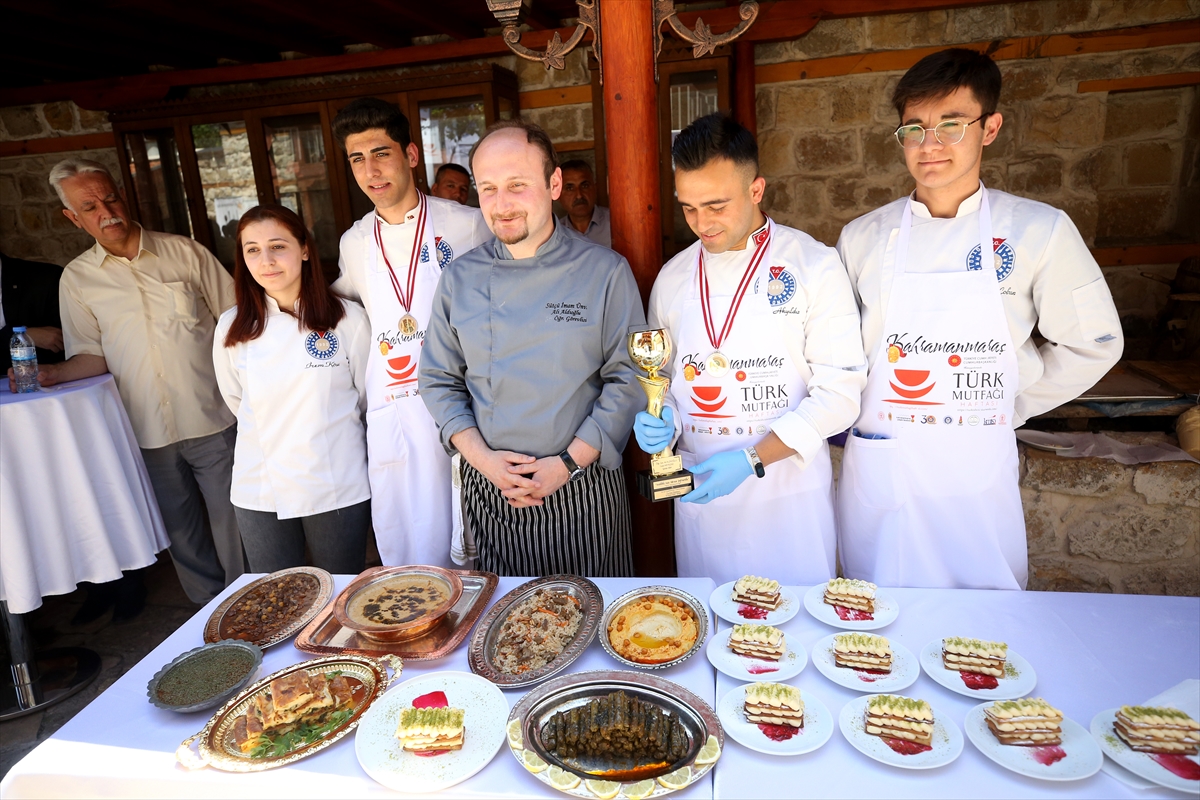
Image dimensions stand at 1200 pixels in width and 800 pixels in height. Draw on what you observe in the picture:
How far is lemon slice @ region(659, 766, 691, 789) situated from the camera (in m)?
1.22

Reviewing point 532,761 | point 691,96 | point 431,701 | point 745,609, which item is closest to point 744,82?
point 691,96

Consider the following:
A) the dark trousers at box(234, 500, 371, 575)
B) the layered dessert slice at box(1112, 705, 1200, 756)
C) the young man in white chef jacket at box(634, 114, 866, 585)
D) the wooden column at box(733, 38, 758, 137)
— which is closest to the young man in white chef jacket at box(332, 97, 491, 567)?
the dark trousers at box(234, 500, 371, 575)

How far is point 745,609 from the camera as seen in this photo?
1.77 m

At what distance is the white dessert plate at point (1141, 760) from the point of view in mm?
1167

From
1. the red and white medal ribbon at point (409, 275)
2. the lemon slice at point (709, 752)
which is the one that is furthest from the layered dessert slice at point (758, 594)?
the red and white medal ribbon at point (409, 275)

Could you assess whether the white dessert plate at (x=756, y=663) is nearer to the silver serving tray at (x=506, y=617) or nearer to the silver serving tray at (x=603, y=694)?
the silver serving tray at (x=603, y=694)

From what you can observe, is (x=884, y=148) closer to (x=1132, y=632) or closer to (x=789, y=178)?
(x=789, y=178)

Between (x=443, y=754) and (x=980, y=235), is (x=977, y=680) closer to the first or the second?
(x=443, y=754)

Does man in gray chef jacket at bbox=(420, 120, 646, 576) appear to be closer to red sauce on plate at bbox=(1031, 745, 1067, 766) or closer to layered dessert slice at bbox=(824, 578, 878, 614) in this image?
layered dessert slice at bbox=(824, 578, 878, 614)

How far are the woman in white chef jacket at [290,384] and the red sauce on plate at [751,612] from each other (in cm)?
167

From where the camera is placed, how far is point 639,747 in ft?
4.45

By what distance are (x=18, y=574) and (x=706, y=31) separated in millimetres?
3699

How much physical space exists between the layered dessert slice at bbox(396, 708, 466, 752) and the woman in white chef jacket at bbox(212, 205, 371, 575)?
149 cm

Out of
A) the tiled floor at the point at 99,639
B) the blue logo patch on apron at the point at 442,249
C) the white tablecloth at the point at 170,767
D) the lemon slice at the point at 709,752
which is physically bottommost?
the tiled floor at the point at 99,639
